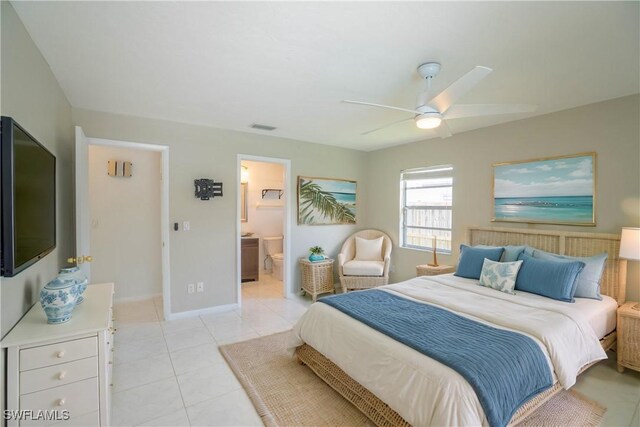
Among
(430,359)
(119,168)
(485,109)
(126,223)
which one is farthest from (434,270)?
(119,168)

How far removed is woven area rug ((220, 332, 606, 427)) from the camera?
200cm

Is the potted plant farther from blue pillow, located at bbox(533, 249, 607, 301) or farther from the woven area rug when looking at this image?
blue pillow, located at bbox(533, 249, 607, 301)

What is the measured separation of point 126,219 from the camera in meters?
4.44

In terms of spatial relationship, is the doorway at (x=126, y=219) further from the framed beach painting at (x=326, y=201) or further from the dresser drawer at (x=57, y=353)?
the dresser drawer at (x=57, y=353)

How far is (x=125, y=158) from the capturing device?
4406 millimetres

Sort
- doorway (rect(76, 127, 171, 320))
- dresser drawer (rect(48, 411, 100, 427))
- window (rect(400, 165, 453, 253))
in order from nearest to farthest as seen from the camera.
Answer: dresser drawer (rect(48, 411, 100, 427)), doorway (rect(76, 127, 171, 320)), window (rect(400, 165, 453, 253))

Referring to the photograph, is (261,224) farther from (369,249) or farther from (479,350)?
(479,350)

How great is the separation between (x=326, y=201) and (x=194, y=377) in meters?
3.22

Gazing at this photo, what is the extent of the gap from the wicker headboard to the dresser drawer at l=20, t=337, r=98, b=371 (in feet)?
13.1

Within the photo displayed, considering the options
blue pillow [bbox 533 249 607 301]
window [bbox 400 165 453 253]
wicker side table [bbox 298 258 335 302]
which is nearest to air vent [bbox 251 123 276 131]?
wicker side table [bbox 298 258 335 302]

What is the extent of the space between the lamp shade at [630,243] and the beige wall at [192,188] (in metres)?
3.75

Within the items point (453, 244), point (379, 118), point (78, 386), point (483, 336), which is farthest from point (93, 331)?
point (453, 244)

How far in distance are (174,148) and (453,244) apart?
12.8ft

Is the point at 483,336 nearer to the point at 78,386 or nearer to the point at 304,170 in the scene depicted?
the point at 78,386
